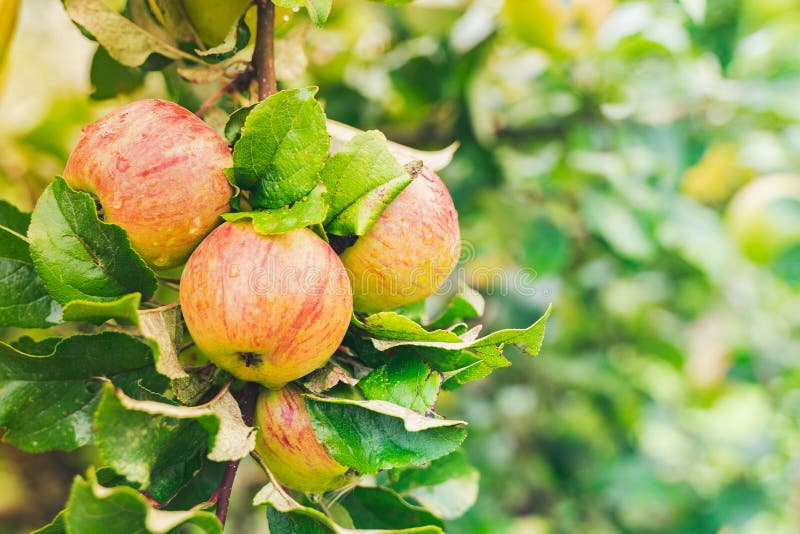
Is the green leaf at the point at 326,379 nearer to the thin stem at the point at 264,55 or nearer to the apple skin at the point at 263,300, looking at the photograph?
the apple skin at the point at 263,300

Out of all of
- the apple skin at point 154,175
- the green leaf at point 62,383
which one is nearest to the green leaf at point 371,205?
the apple skin at point 154,175

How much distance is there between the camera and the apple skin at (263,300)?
0.59 meters

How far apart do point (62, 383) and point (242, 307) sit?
22 centimetres

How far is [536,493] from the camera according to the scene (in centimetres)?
211

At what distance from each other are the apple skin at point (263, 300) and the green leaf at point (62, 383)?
9 centimetres

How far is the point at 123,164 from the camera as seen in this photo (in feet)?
2.03

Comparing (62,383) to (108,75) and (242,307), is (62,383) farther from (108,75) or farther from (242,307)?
(108,75)

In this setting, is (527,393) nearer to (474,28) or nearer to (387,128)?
(387,128)

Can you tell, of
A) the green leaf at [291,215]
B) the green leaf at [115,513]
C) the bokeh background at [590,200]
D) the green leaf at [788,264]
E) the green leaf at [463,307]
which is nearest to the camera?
the green leaf at [115,513]

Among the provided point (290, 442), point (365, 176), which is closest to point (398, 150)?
point (365, 176)

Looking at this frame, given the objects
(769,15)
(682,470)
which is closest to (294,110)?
(769,15)

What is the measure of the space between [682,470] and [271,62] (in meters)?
2.19

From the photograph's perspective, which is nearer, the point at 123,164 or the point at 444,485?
the point at 123,164

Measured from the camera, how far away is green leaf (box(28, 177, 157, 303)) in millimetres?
608
